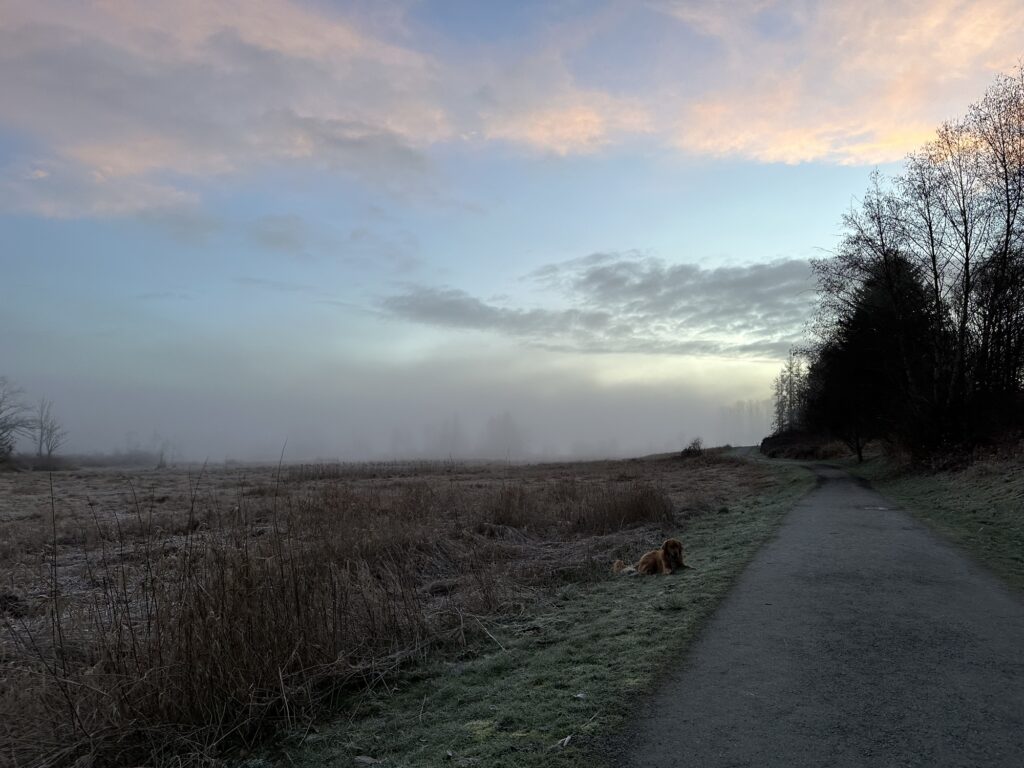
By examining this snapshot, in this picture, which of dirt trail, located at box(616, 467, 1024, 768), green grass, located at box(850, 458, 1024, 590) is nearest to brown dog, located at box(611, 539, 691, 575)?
dirt trail, located at box(616, 467, 1024, 768)

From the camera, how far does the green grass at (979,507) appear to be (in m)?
9.31

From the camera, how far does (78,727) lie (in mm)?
3939

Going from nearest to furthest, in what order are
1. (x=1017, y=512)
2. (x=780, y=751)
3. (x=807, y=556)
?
(x=780, y=751)
(x=807, y=556)
(x=1017, y=512)

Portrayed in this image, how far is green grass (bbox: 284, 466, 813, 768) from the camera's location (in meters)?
3.72

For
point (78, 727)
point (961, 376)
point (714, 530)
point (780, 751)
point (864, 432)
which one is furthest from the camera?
point (864, 432)

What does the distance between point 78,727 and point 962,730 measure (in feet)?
18.3

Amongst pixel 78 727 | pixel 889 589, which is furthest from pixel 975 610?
pixel 78 727

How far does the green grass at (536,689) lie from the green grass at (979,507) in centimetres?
474

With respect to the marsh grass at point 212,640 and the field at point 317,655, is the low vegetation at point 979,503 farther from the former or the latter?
the marsh grass at point 212,640

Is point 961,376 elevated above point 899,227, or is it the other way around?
point 899,227

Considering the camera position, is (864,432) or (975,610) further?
(864,432)

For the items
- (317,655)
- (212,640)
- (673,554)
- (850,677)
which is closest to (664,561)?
(673,554)

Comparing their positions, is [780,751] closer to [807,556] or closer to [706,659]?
[706,659]

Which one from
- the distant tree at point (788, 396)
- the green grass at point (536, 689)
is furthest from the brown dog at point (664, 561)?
the distant tree at point (788, 396)
